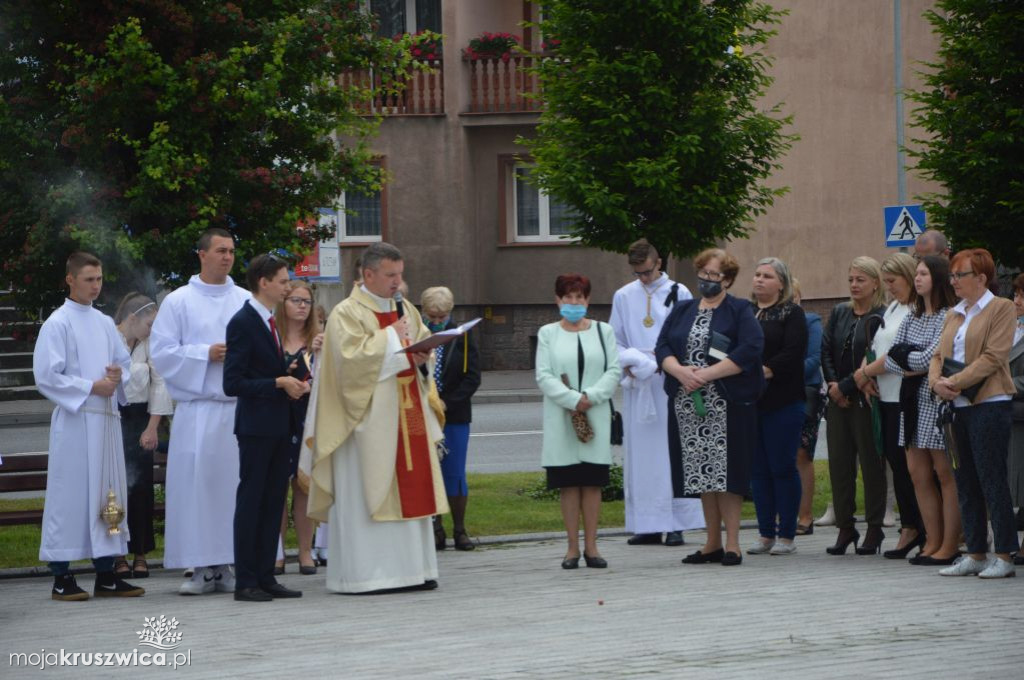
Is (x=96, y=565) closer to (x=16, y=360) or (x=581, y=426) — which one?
(x=581, y=426)

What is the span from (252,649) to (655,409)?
5.27 metres

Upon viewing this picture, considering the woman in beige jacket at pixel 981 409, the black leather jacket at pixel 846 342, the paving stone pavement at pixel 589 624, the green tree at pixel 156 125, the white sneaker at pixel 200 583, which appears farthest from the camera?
the green tree at pixel 156 125

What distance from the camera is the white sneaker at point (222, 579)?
34.8 ft

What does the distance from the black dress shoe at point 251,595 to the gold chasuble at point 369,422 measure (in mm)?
622

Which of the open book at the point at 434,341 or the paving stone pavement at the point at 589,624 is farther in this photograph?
the open book at the point at 434,341

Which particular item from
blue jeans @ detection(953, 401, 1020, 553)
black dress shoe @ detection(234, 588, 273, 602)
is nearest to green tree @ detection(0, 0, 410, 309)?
black dress shoe @ detection(234, 588, 273, 602)

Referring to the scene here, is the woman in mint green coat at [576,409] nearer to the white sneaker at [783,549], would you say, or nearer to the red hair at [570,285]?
the red hair at [570,285]

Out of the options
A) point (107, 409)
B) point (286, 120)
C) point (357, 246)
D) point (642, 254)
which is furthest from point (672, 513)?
point (357, 246)

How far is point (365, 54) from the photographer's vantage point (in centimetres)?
1647

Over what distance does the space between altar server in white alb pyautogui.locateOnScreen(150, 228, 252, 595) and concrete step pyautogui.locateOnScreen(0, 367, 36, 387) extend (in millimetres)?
20637

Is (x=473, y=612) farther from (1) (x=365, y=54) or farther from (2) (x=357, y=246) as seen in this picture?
(2) (x=357, y=246)

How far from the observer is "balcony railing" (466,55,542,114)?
34.9 m

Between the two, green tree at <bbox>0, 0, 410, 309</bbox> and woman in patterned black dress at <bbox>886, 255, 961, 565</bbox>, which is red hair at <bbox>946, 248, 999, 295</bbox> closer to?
woman in patterned black dress at <bbox>886, 255, 961, 565</bbox>

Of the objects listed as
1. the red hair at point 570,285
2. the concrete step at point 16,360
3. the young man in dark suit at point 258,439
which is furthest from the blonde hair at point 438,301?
the concrete step at point 16,360
